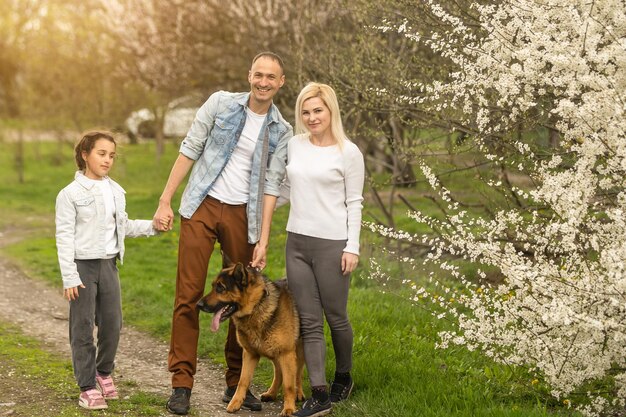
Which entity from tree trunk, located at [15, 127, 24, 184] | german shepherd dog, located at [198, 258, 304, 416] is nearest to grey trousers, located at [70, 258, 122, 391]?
german shepherd dog, located at [198, 258, 304, 416]

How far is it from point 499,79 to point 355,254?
1521mm

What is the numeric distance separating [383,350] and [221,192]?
2.19m

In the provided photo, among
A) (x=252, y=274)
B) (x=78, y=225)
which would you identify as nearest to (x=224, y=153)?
(x=252, y=274)

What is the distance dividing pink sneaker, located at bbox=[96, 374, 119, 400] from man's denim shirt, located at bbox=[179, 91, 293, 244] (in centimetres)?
133

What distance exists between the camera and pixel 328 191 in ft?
19.6

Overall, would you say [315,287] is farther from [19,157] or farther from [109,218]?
[19,157]

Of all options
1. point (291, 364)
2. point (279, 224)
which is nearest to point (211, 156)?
→ point (291, 364)

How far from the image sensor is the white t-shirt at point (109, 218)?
6.06m

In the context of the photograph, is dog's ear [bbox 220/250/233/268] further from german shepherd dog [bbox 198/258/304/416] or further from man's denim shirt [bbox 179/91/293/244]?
man's denim shirt [bbox 179/91/293/244]

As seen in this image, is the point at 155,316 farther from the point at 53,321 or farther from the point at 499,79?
the point at 499,79

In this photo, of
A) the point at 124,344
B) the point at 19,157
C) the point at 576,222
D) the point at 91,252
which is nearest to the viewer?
the point at 576,222

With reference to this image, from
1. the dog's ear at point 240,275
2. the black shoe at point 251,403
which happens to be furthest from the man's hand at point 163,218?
the black shoe at point 251,403

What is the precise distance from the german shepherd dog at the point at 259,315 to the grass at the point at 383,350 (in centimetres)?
51

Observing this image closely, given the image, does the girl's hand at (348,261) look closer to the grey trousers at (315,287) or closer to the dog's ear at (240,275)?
the grey trousers at (315,287)
